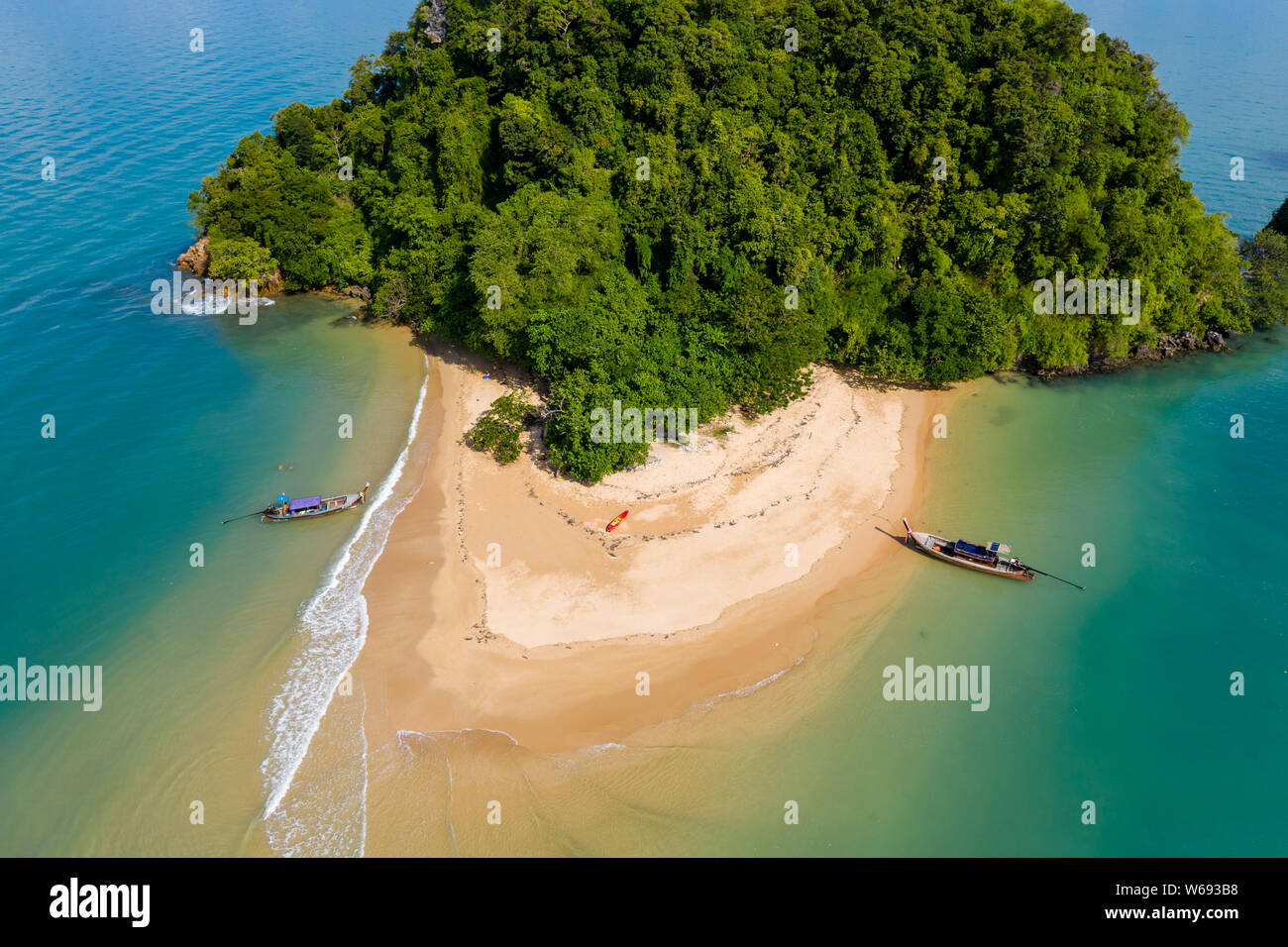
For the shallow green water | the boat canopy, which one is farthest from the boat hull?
the shallow green water

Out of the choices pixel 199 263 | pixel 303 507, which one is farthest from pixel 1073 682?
pixel 199 263

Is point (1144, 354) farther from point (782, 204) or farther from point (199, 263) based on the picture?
point (199, 263)

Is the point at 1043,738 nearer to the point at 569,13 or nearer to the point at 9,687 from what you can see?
the point at 9,687

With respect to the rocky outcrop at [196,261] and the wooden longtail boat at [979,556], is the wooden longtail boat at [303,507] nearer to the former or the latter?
the wooden longtail boat at [979,556]

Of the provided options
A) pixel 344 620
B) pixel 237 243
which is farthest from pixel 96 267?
pixel 344 620

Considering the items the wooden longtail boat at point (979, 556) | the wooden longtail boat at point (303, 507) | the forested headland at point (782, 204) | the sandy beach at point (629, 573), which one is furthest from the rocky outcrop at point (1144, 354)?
the wooden longtail boat at point (303, 507)

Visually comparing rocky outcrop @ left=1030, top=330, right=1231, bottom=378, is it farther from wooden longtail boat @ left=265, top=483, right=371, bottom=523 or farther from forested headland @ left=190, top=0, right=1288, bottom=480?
wooden longtail boat @ left=265, top=483, right=371, bottom=523

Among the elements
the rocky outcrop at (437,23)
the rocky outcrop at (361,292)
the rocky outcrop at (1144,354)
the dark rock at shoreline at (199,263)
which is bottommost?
the rocky outcrop at (1144,354)
